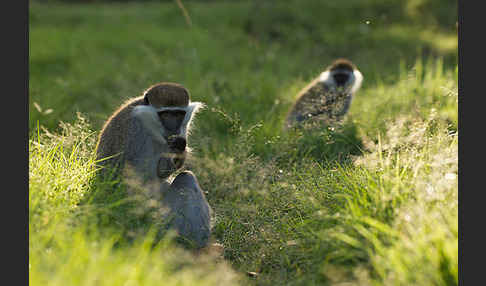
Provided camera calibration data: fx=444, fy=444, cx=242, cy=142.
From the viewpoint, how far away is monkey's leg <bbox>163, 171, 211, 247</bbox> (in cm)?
337

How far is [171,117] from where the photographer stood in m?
3.48

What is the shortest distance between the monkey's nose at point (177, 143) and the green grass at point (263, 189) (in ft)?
1.66

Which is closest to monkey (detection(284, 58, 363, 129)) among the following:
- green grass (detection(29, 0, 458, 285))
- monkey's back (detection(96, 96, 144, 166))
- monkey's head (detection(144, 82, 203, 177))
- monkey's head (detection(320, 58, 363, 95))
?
monkey's head (detection(320, 58, 363, 95))

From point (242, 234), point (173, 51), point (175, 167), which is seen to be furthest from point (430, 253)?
point (173, 51)

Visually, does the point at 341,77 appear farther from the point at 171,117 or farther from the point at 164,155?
the point at 164,155

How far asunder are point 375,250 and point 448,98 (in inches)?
140

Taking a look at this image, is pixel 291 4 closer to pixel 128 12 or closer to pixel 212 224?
pixel 128 12

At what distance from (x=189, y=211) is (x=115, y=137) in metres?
0.89

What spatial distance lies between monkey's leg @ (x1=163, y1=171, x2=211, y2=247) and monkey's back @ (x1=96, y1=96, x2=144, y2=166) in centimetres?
52

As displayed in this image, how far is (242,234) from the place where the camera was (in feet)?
11.7

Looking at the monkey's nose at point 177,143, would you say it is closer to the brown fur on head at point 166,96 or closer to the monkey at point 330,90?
the brown fur on head at point 166,96

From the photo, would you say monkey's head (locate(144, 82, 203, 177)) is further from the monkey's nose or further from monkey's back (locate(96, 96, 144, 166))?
monkey's back (locate(96, 96, 144, 166))

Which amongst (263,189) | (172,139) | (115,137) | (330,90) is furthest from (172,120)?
(330,90)

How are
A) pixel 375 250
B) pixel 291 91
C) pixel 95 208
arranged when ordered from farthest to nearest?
pixel 291 91, pixel 95 208, pixel 375 250
